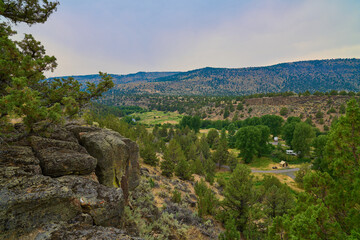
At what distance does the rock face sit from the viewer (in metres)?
4.34

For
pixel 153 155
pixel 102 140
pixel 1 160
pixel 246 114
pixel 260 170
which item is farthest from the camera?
pixel 246 114

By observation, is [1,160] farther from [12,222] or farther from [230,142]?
[230,142]

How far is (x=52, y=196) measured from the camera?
4871 mm

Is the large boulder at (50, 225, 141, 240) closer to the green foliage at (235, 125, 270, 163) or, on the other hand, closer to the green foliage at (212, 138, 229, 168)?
the green foliage at (212, 138, 229, 168)

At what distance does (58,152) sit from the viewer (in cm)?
691

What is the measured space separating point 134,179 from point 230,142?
189 ft

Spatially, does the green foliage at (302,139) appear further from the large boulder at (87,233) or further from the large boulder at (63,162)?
the large boulder at (87,233)

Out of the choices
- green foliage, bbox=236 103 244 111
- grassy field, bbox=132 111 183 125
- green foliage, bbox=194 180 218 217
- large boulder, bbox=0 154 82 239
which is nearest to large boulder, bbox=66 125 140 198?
large boulder, bbox=0 154 82 239

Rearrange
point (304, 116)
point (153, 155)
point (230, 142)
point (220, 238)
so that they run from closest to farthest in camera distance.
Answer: point (220, 238), point (153, 155), point (230, 142), point (304, 116)

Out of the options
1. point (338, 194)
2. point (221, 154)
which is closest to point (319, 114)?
point (221, 154)

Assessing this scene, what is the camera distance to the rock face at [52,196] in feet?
14.3

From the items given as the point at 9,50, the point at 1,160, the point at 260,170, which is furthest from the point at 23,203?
the point at 260,170

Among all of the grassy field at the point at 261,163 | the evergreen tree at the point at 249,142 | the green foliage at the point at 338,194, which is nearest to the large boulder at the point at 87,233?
the green foliage at the point at 338,194

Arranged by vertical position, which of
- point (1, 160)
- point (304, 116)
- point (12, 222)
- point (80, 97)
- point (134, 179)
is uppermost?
point (80, 97)
